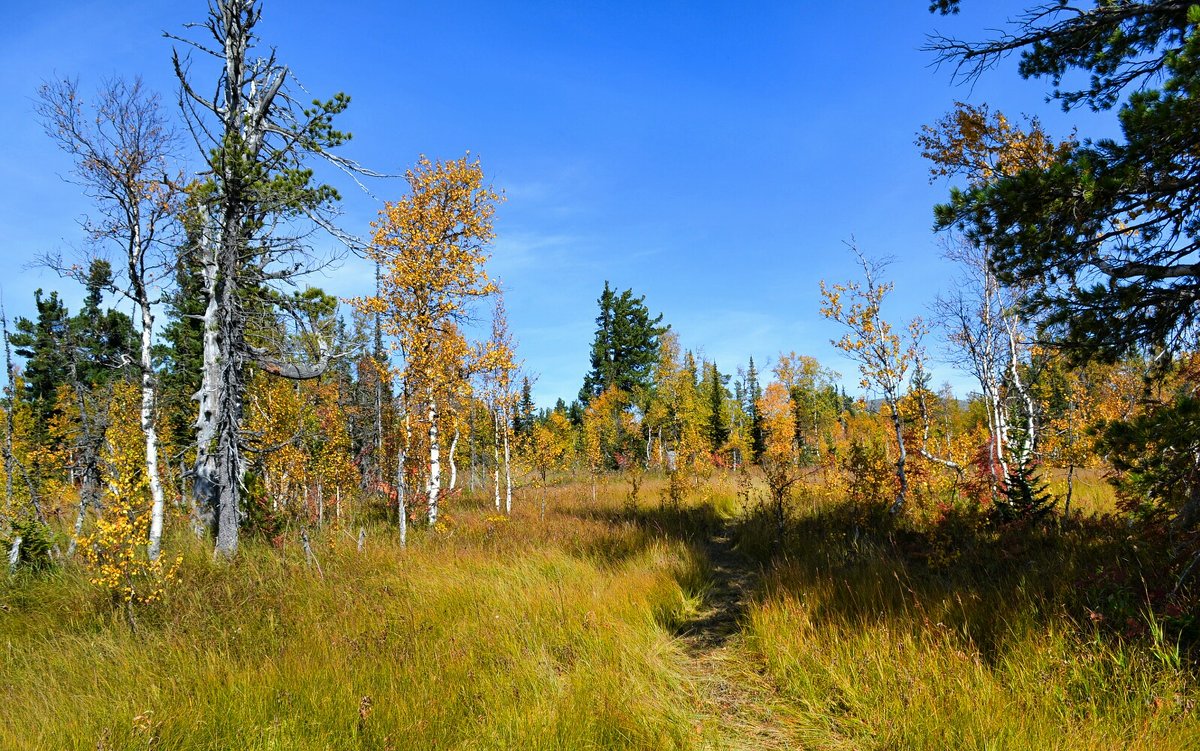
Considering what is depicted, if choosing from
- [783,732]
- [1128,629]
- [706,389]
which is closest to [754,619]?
[783,732]

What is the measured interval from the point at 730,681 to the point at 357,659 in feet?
10.4

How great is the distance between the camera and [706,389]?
1836 inches

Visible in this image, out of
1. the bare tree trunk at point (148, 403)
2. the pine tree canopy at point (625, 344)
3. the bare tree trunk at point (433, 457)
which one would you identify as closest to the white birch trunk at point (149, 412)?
the bare tree trunk at point (148, 403)

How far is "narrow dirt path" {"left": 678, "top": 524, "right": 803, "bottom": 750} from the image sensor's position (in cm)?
331

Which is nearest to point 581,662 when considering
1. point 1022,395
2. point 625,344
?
point 1022,395

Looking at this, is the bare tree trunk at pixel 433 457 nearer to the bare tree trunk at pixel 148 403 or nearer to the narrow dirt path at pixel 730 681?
the bare tree trunk at pixel 148 403

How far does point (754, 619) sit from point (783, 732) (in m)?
1.35

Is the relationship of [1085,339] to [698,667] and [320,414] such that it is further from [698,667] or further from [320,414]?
[320,414]

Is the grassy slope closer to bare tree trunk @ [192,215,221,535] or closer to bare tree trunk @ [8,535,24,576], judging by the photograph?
bare tree trunk @ [8,535,24,576]

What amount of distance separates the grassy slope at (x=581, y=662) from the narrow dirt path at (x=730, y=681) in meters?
0.03

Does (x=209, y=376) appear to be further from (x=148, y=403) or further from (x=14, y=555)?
(x=14, y=555)

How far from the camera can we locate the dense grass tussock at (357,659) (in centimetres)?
306

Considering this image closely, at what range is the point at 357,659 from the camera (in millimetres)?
3945

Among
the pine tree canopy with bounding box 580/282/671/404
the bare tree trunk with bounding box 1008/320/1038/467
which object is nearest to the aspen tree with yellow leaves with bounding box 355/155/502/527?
the bare tree trunk with bounding box 1008/320/1038/467
